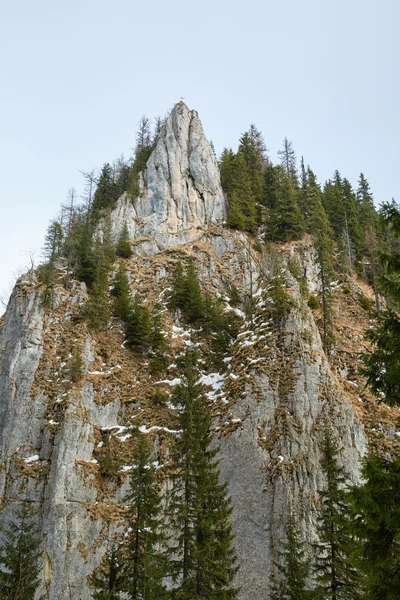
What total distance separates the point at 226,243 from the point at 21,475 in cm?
3385

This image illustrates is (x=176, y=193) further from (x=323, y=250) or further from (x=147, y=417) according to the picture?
(x=147, y=417)

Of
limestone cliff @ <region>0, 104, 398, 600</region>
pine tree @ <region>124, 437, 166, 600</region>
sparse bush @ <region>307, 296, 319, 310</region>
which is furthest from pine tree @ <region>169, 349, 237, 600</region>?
sparse bush @ <region>307, 296, 319, 310</region>

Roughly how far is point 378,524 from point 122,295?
115 ft

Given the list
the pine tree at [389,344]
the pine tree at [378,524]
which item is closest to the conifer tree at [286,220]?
the pine tree at [389,344]

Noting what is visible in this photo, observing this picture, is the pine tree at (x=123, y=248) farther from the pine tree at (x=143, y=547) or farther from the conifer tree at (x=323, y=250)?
the pine tree at (x=143, y=547)

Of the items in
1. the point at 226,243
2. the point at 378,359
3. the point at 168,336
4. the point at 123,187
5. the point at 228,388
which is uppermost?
the point at 123,187

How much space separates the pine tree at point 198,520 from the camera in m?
17.5

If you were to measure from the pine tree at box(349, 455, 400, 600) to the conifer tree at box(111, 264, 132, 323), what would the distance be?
32952 mm

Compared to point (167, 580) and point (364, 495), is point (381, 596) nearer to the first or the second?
point (364, 495)

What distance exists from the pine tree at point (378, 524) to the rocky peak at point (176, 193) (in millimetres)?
44502

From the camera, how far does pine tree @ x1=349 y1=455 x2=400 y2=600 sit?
26.2 feet

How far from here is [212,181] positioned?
203 ft

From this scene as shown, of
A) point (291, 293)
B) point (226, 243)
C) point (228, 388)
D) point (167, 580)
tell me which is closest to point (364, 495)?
point (167, 580)

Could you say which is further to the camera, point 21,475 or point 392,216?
point 21,475
